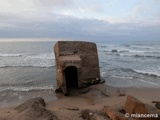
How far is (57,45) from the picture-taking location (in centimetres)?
1133

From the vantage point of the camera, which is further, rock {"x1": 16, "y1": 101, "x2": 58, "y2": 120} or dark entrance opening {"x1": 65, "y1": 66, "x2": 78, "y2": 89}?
dark entrance opening {"x1": 65, "y1": 66, "x2": 78, "y2": 89}

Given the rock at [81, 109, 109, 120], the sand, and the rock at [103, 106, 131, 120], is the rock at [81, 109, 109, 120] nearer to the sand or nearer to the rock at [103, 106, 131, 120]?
the rock at [103, 106, 131, 120]

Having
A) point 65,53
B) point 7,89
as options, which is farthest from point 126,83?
point 7,89

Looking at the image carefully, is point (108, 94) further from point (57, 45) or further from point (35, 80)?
point (35, 80)

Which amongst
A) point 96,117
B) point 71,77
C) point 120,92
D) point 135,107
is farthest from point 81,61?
point 135,107

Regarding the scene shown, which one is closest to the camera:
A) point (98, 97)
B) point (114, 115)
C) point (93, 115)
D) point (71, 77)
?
point (114, 115)

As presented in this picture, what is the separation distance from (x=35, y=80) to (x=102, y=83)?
16.5 feet

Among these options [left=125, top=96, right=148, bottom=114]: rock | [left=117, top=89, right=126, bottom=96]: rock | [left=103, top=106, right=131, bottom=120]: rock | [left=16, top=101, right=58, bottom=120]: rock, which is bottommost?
[left=117, top=89, right=126, bottom=96]: rock

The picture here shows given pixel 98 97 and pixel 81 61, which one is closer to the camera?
pixel 98 97

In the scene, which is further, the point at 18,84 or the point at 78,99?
the point at 18,84

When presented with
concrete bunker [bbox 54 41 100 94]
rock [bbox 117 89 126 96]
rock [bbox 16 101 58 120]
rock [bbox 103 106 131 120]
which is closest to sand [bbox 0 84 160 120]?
rock [bbox 117 89 126 96]

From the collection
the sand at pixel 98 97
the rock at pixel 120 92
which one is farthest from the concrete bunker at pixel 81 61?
the rock at pixel 120 92

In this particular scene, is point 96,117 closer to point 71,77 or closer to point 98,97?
point 98,97

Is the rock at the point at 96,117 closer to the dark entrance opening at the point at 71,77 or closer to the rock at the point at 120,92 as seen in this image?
the rock at the point at 120,92
